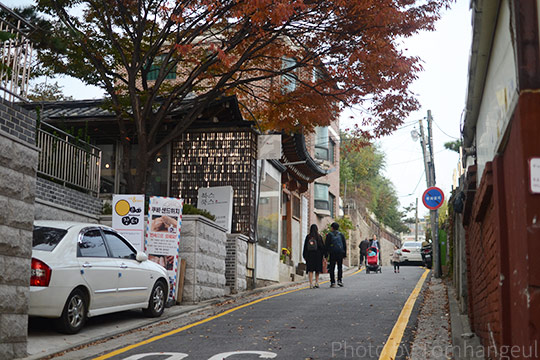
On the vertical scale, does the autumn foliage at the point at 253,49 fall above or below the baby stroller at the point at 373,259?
above

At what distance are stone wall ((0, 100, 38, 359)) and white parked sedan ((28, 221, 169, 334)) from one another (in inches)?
Answer: 29.6

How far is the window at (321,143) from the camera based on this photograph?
37.4 m

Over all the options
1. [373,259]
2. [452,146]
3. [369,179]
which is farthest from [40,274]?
[369,179]

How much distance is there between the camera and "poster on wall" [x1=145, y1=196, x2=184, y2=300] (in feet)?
45.7

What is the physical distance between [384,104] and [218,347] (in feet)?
27.5

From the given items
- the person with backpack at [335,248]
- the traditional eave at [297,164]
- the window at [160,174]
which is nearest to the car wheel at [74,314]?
the window at [160,174]

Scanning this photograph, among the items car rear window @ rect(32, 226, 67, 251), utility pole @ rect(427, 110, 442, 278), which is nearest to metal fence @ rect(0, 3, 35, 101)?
car rear window @ rect(32, 226, 67, 251)

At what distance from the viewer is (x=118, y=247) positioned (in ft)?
37.2

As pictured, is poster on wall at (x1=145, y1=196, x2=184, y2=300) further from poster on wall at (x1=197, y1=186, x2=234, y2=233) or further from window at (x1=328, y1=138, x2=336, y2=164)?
window at (x1=328, y1=138, x2=336, y2=164)

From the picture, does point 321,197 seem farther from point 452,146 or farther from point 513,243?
point 513,243

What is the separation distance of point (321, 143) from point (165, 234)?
24.6 metres

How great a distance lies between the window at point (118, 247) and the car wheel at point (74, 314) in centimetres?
123

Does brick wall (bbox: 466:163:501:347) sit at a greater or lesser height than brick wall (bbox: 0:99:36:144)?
lesser

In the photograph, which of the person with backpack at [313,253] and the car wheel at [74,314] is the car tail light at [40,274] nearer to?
the car wheel at [74,314]
